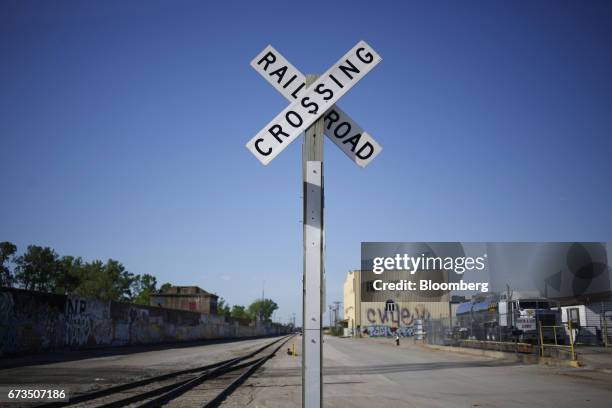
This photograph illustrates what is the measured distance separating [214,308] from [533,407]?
96.7m

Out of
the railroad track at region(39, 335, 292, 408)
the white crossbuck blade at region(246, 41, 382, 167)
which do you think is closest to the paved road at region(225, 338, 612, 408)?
the railroad track at region(39, 335, 292, 408)

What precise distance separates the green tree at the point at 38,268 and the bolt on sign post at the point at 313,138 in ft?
338

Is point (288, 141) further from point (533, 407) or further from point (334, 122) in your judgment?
point (533, 407)

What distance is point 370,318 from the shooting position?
3354 inches

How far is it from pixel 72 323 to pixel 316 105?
1135 inches

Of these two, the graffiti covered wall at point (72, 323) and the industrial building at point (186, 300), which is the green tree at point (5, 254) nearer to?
the industrial building at point (186, 300)

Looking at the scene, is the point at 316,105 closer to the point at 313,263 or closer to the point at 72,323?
the point at 313,263

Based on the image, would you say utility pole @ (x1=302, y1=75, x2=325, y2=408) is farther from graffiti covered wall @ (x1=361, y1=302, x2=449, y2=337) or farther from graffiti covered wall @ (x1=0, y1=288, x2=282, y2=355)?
graffiti covered wall @ (x1=361, y1=302, x2=449, y2=337)

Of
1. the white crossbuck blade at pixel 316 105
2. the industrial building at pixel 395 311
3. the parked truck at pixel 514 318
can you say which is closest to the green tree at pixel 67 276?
the industrial building at pixel 395 311

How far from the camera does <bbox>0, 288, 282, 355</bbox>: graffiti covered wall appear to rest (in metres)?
22.3

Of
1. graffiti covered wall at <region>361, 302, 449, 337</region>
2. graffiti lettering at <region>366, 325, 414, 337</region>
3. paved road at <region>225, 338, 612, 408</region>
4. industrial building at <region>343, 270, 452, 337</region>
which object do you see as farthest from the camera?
industrial building at <region>343, 270, 452, 337</region>

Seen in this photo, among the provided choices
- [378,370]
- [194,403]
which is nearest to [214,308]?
[378,370]

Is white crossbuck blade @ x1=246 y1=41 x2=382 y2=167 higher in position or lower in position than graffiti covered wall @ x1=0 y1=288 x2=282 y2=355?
higher

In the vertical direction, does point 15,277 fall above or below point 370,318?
above
